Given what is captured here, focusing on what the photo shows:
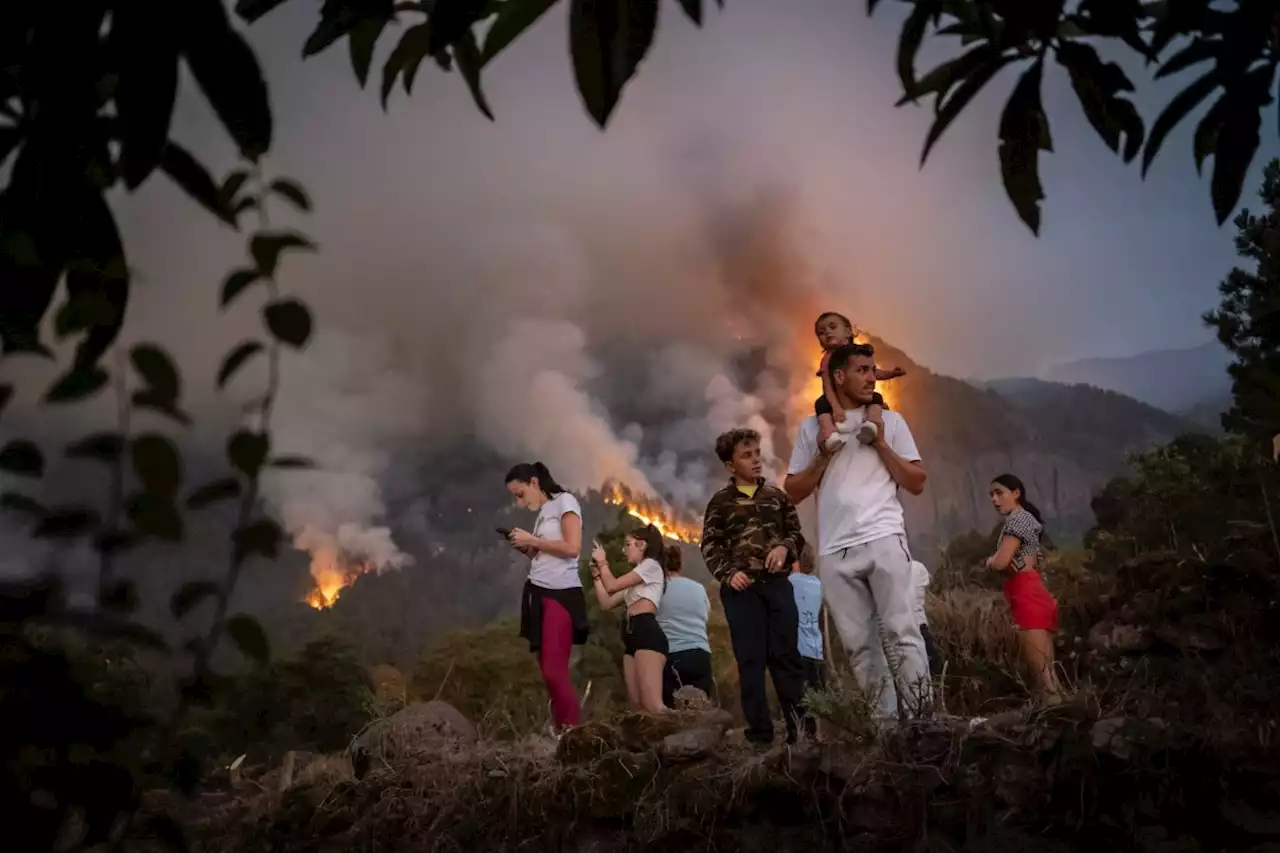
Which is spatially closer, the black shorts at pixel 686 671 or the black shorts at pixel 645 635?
the black shorts at pixel 645 635

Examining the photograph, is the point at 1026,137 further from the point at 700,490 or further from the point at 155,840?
the point at 700,490

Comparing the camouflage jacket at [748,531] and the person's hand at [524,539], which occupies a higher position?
the person's hand at [524,539]

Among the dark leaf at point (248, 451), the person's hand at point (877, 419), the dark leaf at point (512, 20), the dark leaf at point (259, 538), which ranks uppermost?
the person's hand at point (877, 419)

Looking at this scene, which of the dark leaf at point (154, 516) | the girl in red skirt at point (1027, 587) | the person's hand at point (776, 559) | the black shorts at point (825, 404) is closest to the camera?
the dark leaf at point (154, 516)

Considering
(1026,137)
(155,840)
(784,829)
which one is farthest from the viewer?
(784,829)

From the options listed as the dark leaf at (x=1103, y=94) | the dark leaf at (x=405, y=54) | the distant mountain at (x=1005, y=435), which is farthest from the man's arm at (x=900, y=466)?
the distant mountain at (x=1005, y=435)

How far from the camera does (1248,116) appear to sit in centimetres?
86

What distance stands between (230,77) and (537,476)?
15.9ft

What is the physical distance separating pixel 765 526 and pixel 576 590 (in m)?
1.29

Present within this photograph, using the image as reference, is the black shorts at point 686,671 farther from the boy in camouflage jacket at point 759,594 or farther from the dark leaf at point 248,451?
the dark leaf at point 248,451

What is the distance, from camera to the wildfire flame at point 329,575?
11.0 metres

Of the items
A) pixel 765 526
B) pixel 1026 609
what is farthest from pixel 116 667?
pixel 1026 609

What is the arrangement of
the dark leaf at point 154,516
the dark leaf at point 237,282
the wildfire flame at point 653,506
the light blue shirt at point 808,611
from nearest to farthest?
the dark leaf at point 154,516
the dark leaf at point 237,282
the light blue shirt at point 808,611
the wildfire flame at point 653,506

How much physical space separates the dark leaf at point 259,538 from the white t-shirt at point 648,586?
4.39 metres
